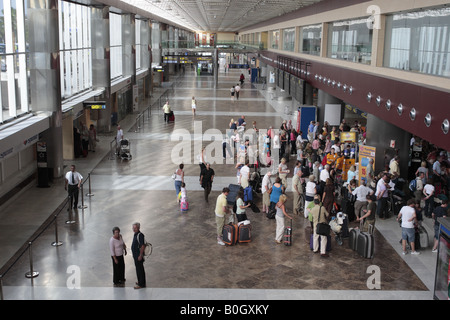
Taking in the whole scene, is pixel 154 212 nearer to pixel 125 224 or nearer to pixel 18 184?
pixel 125 224

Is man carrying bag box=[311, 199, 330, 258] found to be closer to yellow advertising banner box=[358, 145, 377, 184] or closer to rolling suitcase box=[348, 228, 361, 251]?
rolling suitcase box=[348, 228, 361, 251]

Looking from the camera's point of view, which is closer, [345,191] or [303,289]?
[303,289]

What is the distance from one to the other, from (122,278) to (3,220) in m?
5.45

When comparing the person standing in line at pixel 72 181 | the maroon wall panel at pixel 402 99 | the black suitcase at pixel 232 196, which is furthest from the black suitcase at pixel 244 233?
the person standing in line at pixel 72 181

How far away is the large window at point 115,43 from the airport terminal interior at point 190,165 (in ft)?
10.9

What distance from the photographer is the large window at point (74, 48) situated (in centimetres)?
2198

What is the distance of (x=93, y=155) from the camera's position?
72.9ft

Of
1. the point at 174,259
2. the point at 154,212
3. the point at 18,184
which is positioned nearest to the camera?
the point at 174,259

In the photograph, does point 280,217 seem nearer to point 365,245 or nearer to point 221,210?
point 221,210

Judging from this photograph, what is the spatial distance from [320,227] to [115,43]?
25.0 metres

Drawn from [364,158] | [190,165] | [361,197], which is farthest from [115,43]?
[361,197]

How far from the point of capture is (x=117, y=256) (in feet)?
32.0

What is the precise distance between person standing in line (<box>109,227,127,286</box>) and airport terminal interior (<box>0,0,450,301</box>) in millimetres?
154
